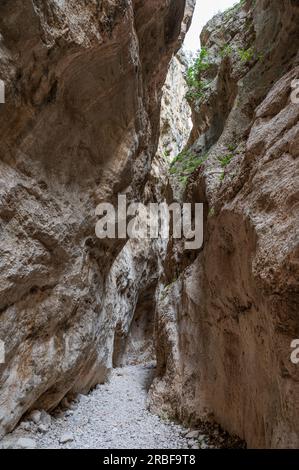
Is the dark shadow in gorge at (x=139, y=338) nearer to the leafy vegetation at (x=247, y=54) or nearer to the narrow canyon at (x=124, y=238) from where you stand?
the narrow canyon at (x=124, y=238)

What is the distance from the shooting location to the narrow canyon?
3.78 metres

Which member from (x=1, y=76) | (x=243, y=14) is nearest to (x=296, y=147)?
(x=1, y=76)

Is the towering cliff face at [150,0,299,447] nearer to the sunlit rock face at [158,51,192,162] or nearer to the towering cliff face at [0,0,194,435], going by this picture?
Answer: the towering cliff face at [0,0,194,435]

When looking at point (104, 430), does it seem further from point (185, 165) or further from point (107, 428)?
point (185, 165)

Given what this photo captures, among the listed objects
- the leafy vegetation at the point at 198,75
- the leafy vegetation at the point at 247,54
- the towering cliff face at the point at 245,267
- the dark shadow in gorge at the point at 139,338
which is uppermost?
the leafy vegetation at the point at 198,75

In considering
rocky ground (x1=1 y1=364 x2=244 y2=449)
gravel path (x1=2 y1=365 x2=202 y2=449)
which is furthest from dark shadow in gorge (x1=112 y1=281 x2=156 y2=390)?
rocky ground (x1=1 y1=364 x2=244 y2=449)

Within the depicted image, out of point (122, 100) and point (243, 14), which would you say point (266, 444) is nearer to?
point (122, 100)

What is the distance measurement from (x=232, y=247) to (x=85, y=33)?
3.49 meters

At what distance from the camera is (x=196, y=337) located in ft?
20.1

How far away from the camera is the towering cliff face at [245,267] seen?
126 inches

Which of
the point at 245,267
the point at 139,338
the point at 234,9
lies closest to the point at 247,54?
the point at 234,9

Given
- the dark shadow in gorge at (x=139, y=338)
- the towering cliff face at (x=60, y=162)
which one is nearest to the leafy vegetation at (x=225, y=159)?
the towering cliff face at (x=60, y=162)

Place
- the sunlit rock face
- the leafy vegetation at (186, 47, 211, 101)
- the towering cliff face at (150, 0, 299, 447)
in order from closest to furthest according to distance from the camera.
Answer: the towering cliff face at (150, 0, 299, 447) → the leafy vegetation at (186, 47, 211, 101) → the sunlit rock face

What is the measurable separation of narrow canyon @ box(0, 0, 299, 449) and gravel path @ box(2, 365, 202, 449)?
0.04 meters
